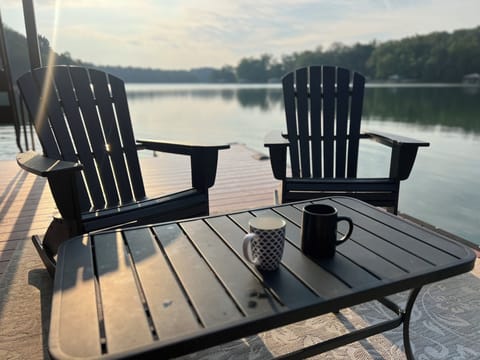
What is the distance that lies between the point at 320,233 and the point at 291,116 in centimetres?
161

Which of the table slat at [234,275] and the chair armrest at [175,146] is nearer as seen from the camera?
the table slat at [234,275]

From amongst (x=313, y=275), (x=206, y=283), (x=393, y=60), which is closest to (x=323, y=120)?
(x=313, y=275)

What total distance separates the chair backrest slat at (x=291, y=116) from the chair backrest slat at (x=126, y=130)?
3.38ft

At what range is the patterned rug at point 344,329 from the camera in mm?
1237

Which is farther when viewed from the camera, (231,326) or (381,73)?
(381,73)

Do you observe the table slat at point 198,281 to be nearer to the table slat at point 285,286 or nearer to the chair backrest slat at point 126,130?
the table slat at point 285,286

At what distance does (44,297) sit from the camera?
154 centimetres

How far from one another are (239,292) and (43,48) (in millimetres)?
3023

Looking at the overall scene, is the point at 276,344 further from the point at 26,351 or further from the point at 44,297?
the point at 44,297

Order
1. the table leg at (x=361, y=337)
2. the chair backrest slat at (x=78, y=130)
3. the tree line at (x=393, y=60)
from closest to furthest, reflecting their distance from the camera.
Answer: the table leg at (x=361, y=337) < the chair backrest slat at (x=78, y=130) < the tree line at (x=393, y=60)

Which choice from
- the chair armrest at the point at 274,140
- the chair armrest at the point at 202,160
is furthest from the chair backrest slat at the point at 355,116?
the chair armrest at the point at 202,160

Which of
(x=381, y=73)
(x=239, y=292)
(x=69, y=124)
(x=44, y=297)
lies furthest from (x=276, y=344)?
(x=381, y=73)

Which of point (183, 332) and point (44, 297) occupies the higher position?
point (183, 332)

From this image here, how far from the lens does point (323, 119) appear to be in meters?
2.47
